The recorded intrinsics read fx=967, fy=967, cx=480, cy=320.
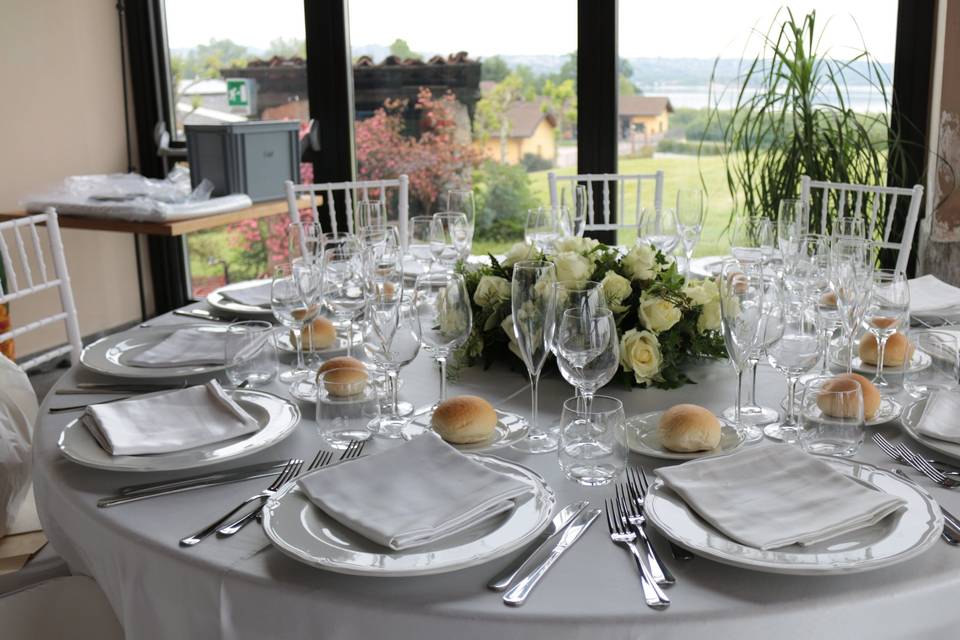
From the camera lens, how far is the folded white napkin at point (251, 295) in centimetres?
218

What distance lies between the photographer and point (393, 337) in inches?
56.8

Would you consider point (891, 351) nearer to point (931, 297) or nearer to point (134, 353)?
point (931, 297)

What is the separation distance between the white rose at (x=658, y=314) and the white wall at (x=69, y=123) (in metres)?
3.13

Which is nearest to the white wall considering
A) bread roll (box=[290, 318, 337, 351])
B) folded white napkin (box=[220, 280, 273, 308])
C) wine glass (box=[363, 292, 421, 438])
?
folded white napkin (box=[220, 280, 273, 308])

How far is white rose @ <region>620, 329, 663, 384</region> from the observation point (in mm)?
1537

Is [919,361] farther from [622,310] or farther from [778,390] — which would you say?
[622,310]

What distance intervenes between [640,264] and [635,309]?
8 centimetres

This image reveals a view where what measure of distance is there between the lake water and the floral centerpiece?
6.58ft

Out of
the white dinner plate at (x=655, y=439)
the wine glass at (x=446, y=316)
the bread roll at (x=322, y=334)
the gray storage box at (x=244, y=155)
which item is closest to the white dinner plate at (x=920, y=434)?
the white dinner plate at (x=655, y=439)

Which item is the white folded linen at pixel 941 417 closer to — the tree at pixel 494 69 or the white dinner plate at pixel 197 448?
the white dinner plate at pixel 197 448

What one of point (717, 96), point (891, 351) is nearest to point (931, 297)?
point (891, 351)

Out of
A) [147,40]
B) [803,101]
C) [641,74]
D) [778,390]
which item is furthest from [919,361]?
[147,40]

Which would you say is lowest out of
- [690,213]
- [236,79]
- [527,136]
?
[690,213]

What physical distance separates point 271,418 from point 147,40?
3.54 metres
